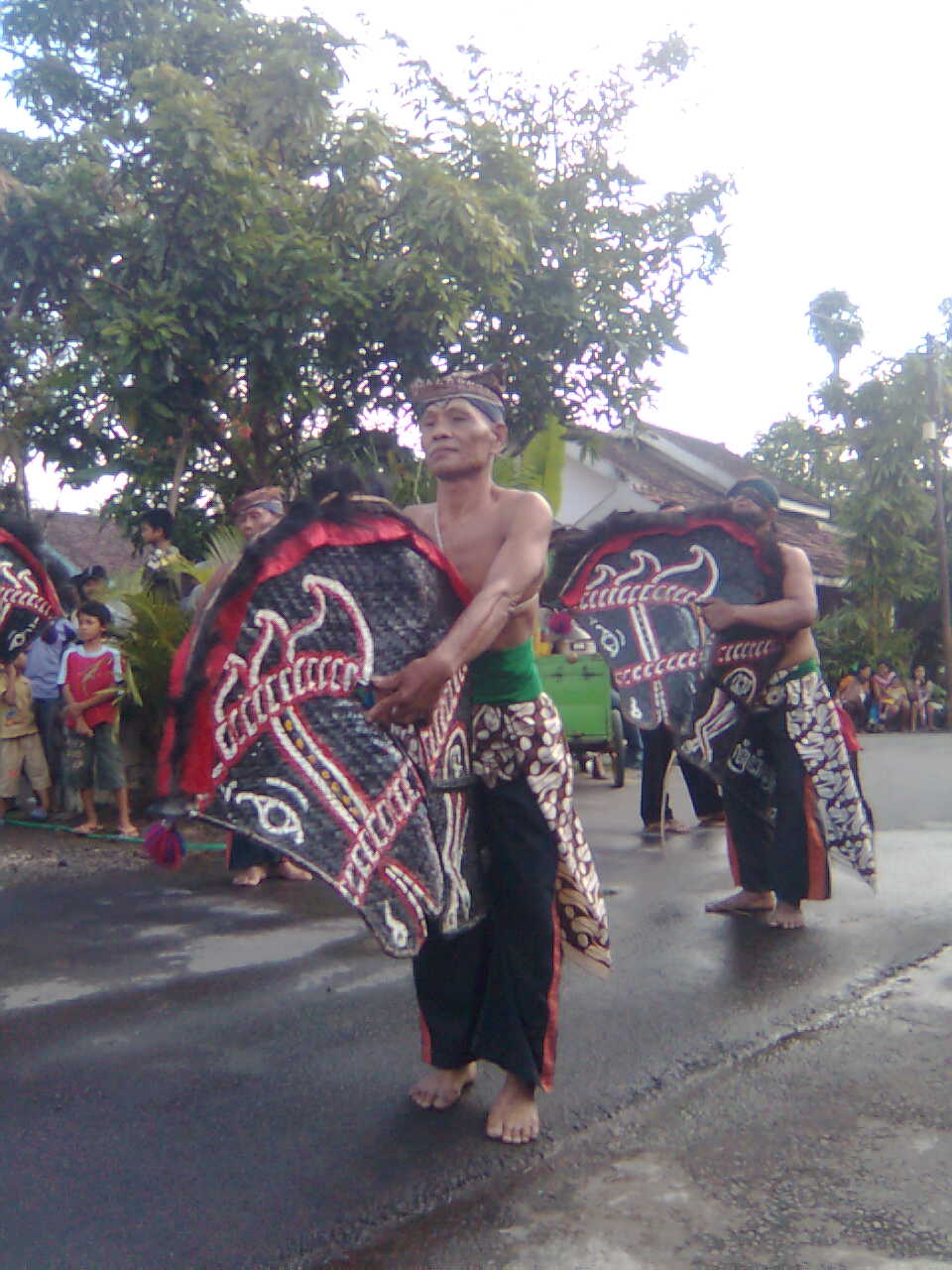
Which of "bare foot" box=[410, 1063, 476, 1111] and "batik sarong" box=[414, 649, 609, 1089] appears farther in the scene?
"bare foot" box=[410, 1063, 476, 1111]

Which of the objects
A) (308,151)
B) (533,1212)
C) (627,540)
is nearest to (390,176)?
(308,151)

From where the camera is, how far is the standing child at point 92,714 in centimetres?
785

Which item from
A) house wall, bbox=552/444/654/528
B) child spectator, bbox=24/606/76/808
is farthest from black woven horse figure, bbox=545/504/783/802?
house wall, bbox=552/444/654/528

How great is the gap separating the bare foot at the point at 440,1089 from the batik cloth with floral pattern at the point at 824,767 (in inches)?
96.9

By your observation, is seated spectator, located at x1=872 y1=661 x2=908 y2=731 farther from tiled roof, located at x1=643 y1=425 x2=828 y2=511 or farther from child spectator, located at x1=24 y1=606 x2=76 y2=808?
child spectator, located at x1=24 y1=606 x2=76 y2=808

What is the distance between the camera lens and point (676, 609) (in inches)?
191

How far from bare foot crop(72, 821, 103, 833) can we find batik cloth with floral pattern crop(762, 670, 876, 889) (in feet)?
14.8

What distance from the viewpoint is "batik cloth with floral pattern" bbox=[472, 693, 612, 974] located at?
312 centimetres

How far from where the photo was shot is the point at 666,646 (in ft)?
15.8

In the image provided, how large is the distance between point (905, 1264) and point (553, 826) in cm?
121

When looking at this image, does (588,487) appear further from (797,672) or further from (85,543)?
(797,672)

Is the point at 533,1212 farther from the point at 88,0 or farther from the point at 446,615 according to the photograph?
the point at 88,0

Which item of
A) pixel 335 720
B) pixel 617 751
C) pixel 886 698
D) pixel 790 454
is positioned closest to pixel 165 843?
pixel 335 720

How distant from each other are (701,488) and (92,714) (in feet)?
71.9
